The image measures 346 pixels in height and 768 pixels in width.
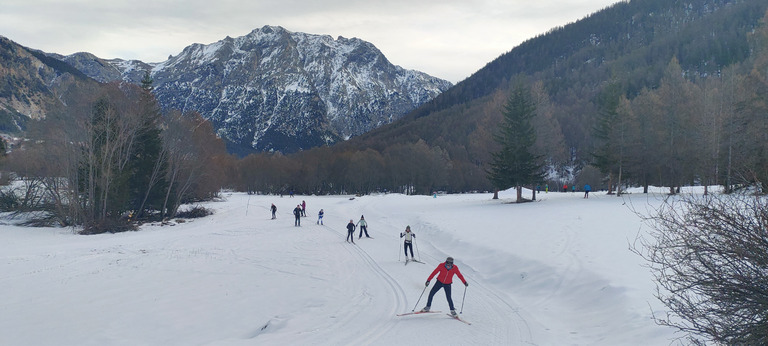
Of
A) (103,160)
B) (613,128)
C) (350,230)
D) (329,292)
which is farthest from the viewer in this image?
(613,128)

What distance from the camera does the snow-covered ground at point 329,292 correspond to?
10273 mm

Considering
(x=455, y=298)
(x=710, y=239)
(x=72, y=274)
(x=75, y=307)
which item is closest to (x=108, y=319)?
(x=75, y=307)

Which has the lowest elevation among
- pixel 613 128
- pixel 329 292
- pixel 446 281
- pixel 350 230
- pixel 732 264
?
pixel 329 292

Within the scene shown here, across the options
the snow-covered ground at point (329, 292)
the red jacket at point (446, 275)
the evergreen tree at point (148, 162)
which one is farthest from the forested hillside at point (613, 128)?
the evergreen tree at point (148, 162)

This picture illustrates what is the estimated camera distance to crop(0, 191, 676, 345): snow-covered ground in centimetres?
1027

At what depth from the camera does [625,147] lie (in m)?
41.2

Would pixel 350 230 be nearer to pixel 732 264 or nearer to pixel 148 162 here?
pixel 732 264

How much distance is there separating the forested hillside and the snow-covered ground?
16.7 ft

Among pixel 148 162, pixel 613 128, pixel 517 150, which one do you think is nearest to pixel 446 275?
pixel 517 150

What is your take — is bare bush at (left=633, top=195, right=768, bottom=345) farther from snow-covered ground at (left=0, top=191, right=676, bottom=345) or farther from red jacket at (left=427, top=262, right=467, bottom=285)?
red jacket at (left=427, top=262, right=467, bottom=285)

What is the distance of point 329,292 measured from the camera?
47.3 feet

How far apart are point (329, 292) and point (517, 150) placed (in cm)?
3363

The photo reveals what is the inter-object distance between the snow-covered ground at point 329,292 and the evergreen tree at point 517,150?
1682 centimetres

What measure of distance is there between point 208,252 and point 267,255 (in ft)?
10.9
